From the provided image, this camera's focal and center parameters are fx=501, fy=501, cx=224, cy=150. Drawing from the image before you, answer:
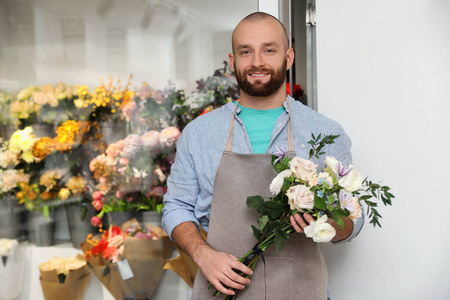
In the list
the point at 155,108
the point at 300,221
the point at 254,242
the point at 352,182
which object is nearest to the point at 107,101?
the point at 155,108

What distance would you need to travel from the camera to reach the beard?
72.4 inches

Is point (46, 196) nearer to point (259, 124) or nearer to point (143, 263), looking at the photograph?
point (143, 263)

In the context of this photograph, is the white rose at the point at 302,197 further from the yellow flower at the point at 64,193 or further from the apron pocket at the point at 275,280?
the yellow flower at the point at 64,193

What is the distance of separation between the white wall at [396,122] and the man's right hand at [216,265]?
2.85 ft

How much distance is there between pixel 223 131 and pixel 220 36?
35.9 inches

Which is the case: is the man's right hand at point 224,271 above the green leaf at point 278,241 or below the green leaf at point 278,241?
below

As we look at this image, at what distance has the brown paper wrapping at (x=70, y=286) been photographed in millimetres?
2777

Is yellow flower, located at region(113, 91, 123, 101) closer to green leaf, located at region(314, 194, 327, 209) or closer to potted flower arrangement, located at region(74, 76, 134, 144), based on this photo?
potted flower arrangement, located at region(74, 76, 134, 144)

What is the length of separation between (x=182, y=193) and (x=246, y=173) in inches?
11.0

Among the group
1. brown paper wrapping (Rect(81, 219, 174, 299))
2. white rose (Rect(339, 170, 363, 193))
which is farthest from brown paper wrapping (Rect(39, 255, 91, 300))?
white rose (Rect(339, 170, 363, 193))

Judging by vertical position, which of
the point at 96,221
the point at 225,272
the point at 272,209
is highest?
the point at 272,209

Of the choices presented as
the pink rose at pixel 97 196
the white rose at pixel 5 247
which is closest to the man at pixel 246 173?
the pink rose at pixel 97 196

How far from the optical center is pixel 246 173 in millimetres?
1766

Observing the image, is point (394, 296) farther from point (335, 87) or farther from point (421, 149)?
point (335, 87)
